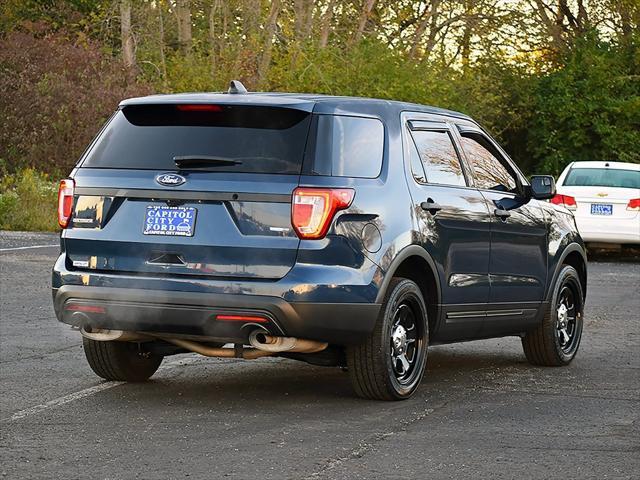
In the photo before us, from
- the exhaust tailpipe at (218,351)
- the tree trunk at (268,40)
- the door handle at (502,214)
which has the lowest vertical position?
the exhaust tailpipe at (218,351)

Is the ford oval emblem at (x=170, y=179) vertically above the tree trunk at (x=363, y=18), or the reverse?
the tree trunk at (x=363, y=18)

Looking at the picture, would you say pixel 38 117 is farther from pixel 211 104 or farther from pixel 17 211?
pixel 211 104

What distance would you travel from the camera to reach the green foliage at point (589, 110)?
38969 mm

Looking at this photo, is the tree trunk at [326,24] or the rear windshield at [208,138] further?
the tree trunk at [326,24]

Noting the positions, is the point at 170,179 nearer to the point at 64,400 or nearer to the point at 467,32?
the point at 64,400

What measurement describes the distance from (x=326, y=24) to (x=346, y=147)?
113 ft

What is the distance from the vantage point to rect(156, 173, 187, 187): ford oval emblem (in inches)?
328

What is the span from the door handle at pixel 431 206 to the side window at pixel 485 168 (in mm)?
827

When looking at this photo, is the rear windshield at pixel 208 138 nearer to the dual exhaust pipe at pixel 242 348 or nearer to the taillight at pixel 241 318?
the taillight at pixel 241 318

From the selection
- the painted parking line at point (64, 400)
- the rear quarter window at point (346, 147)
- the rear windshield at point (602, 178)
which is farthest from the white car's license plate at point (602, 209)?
the rear quarter window at point (346, 147)

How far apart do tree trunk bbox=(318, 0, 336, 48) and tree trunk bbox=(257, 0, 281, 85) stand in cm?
148

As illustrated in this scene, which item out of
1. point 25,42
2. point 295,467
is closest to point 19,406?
point 295,467

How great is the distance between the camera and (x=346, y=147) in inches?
335

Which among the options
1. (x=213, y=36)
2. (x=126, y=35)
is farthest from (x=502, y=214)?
(x=213, y=36)
